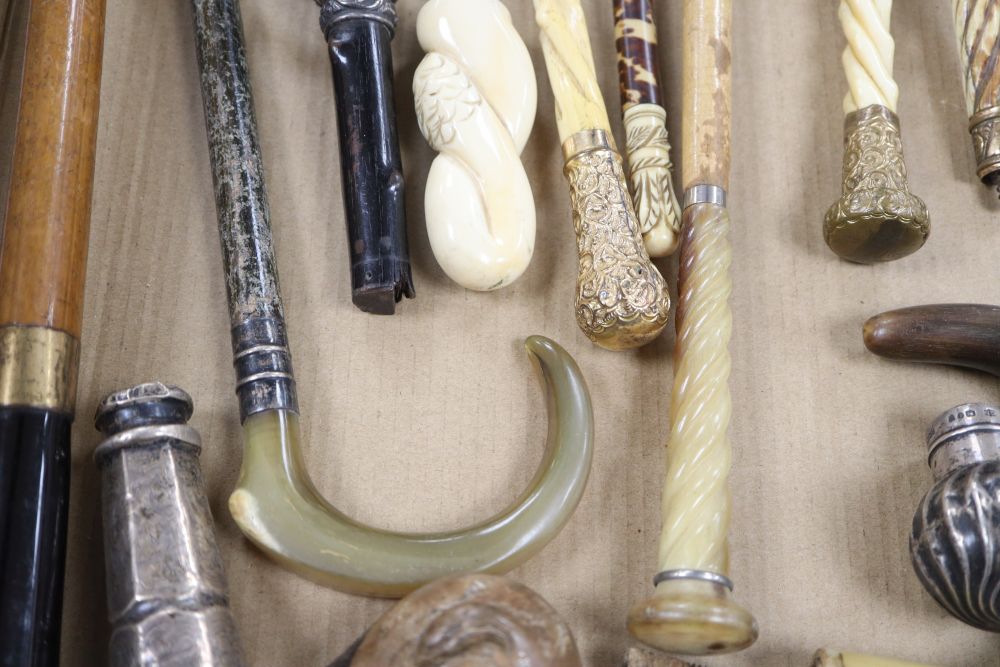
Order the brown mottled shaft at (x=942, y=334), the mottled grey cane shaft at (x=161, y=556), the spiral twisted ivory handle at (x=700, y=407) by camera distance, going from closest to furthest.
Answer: the mottled grey cane shaft at (x=161, y=556) → the spiral twisted ivory handle at (x=700, y=407) → the brown mottled shaft at (x=942, y=334)

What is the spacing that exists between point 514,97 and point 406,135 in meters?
0.13

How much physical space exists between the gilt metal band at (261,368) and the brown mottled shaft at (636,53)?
0.42 meters

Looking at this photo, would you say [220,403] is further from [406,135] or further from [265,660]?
[406,135]

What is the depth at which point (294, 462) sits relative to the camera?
31.7 inches

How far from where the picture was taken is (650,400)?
35.9 inches

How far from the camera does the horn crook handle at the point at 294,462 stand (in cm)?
77

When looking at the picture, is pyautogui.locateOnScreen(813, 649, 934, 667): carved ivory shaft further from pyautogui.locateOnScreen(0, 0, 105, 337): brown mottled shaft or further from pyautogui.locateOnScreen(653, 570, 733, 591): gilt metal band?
pyautogui.locateOnScreen(0, 0, 105, 337): brown mottled shaft

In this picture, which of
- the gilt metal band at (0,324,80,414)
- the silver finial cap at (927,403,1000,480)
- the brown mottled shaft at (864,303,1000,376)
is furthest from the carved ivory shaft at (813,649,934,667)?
the gilt metal band at (0,324,80,414)

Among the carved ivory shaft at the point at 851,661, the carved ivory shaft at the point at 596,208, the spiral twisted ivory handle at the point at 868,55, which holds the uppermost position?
the spiral twisted ivory handle at the point at 868,55

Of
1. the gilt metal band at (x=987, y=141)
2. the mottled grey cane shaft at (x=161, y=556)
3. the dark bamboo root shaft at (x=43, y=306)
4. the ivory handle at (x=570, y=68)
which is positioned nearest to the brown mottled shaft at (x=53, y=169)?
the dark bamboo root shaft at (x=43, y=306)

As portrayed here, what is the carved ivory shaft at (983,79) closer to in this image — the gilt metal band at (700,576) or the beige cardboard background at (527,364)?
the beige cardboard background at (527,364)

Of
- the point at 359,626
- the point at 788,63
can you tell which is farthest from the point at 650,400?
the point at 788,63

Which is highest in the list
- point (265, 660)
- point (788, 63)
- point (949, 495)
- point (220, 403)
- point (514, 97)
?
point (788, 63)

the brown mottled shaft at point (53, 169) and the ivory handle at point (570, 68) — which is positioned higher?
the ivory handle at point (570, 68)
